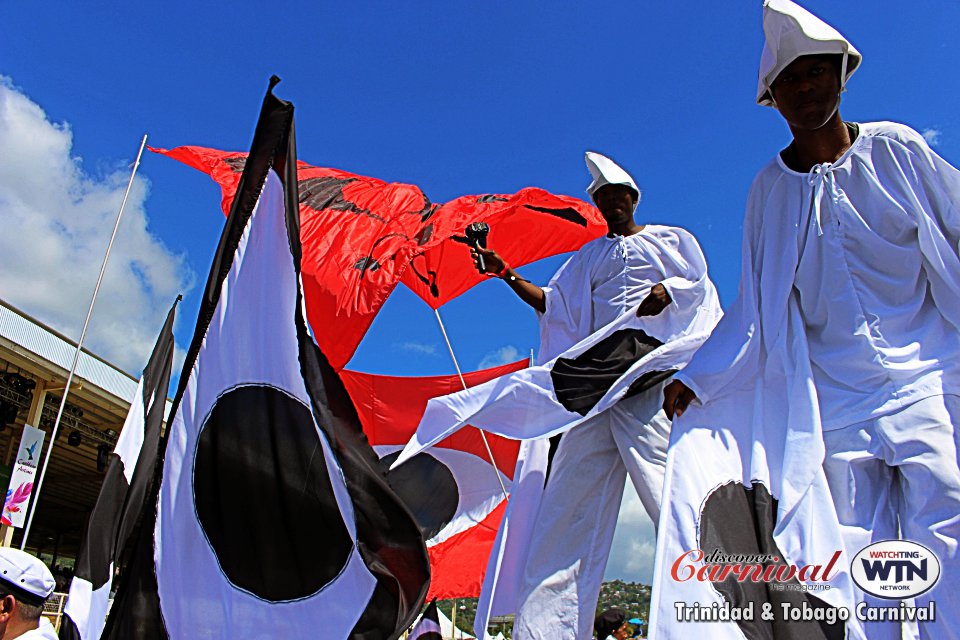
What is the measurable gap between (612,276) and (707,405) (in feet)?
5.40

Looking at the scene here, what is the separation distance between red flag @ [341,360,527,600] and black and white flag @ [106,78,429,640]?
4.07m

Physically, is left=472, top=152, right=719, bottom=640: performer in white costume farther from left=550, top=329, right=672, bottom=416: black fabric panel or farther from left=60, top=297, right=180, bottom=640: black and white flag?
left=60, top=297, right=180, bottom=640: black and white flag

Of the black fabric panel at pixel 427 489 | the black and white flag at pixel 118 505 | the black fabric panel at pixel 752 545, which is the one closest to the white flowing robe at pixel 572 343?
the black fabric panel at pixel 752 545

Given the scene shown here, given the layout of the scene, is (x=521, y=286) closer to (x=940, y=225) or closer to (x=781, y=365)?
(x=781, y=365)

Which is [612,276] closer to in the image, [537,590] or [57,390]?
[537,590]

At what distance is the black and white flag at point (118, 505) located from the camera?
4.04 m

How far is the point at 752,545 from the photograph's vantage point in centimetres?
210

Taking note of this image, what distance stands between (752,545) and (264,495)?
6.47 feet

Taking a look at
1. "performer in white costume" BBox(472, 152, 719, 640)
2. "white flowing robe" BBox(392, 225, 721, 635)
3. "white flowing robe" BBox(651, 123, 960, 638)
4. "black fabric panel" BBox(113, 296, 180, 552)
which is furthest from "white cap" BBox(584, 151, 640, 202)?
"black fabric panel" BBox(113, 296, 180, 552)

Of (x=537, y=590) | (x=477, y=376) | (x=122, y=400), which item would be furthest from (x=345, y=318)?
(x=122, y=400)

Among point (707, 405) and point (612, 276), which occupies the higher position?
point (612, 276)

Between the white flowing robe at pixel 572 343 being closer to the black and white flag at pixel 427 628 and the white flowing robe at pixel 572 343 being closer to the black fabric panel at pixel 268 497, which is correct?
the black fabric panel at pixel 268 497

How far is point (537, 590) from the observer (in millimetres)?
3299

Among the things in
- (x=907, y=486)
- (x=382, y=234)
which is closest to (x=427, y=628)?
(x=382, y=234)
